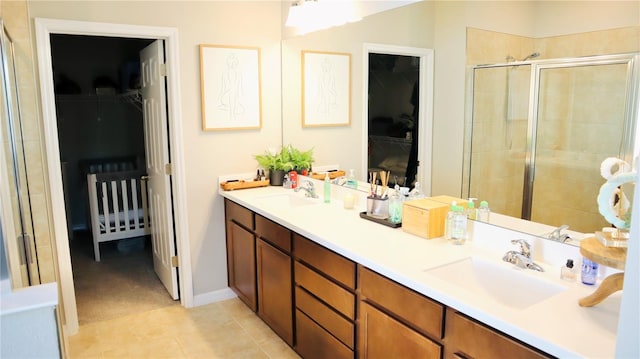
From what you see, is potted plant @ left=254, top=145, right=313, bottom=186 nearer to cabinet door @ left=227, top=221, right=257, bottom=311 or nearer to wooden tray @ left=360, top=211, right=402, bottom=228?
cabinet door @ left=227, top=221, right=257, bottom=311

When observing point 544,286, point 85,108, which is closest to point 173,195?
point 544,286

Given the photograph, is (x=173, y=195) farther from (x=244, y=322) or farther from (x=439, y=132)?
(x=439, y=132)

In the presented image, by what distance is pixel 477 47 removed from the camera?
2.27 meters

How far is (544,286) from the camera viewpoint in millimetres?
1729

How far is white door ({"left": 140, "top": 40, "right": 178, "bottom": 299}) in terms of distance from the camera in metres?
3.44

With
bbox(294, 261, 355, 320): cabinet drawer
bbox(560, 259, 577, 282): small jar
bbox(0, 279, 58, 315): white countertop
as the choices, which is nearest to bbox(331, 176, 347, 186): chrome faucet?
bbox(294, 261, 355, 320): cabinet drawer

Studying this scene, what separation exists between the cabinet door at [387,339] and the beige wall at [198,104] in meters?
1.85

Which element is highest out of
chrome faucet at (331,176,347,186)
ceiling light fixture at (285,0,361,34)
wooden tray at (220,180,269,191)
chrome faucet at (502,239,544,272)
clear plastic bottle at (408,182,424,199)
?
ceiling light fixture at (285,0,361,34)

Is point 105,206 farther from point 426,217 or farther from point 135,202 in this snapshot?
point 426,217

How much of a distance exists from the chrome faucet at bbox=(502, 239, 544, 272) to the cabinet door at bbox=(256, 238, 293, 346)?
1.24 meters

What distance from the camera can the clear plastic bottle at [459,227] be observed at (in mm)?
2164

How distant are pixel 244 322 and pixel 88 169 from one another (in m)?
3.42

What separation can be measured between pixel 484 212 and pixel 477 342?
0.83 metres

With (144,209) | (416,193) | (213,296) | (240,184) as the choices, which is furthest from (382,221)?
(144,209)
